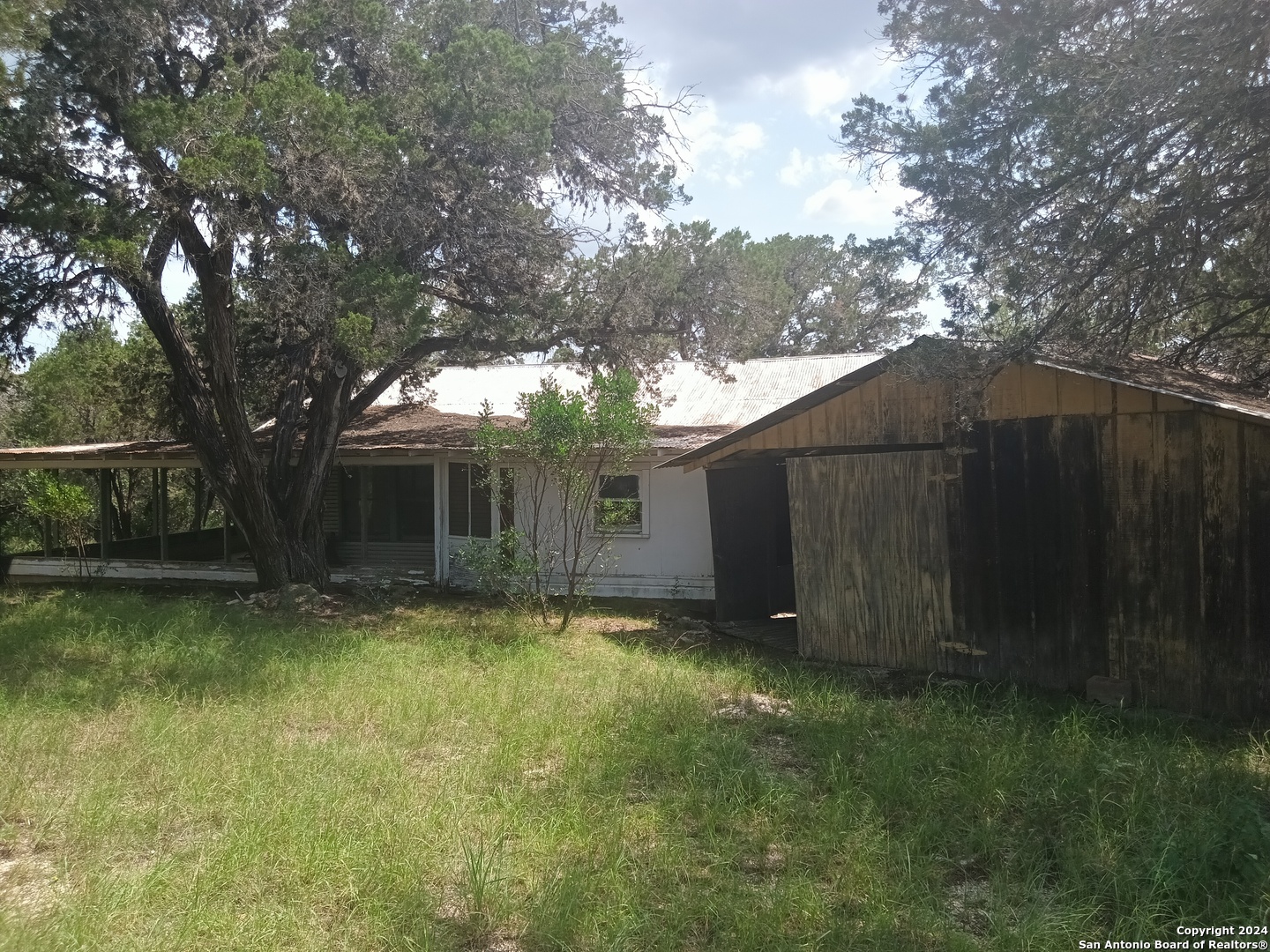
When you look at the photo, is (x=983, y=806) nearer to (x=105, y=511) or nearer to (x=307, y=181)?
(x=307, y=181)

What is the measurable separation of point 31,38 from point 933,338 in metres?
10.2

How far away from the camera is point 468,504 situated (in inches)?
640

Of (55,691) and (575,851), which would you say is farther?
(55,691)

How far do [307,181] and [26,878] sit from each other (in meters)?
7.82

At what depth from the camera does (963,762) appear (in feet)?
20.2

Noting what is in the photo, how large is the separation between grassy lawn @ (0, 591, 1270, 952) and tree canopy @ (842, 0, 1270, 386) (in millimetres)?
3570

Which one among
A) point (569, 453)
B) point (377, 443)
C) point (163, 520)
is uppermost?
point (377, 443)

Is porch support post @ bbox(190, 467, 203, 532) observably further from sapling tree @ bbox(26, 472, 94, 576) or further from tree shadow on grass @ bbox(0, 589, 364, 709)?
tree shadow on grass @ bbox(0, 589, 364, 709)

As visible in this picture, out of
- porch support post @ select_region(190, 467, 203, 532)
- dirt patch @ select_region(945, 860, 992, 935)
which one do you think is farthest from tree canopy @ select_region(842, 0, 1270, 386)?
porch support post @ select_region(190, 467, 203, 532)

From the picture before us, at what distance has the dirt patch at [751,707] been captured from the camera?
7715 mm

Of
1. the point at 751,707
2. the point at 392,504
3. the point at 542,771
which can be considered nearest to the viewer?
the point at 542,771

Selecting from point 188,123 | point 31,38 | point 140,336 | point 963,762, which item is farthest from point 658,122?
point 140,336

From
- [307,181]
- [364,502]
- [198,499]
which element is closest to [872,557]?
[307,181]

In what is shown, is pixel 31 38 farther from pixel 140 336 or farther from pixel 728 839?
pixel 140 336
